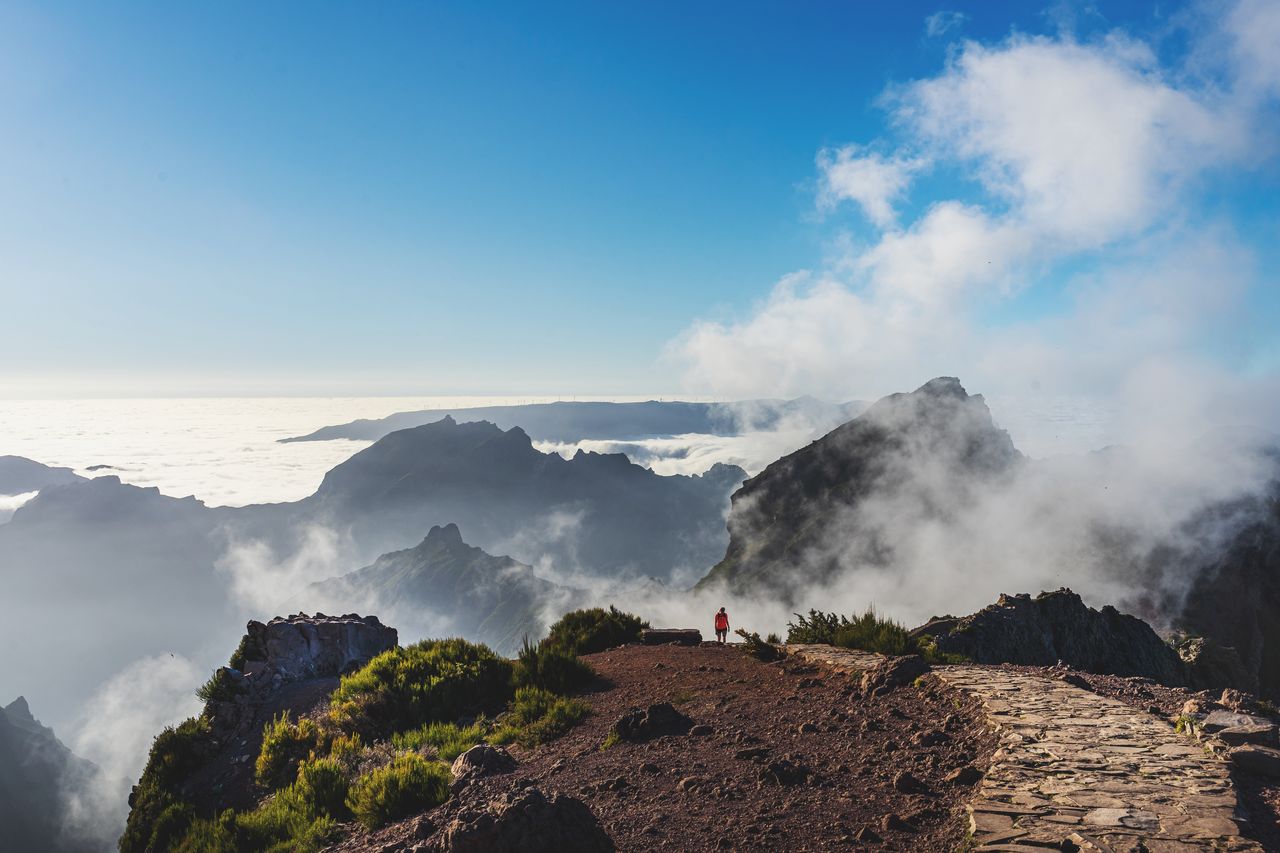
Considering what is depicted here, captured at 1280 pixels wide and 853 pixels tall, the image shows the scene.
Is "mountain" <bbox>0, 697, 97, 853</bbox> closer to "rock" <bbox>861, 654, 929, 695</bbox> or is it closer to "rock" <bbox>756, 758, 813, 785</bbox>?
"rock" <bbox>861, 654, 929, 695</bbox>

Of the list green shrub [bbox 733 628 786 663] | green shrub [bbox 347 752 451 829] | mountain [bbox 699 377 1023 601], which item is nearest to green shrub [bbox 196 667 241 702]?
green shrub [bbox 347 752 451 829]

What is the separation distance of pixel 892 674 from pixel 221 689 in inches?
580

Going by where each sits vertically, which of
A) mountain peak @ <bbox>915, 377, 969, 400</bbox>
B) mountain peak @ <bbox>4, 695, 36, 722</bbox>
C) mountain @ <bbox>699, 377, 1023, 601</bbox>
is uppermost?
mountain peak @ <bbox>915, 377, 969, 400</bbox>

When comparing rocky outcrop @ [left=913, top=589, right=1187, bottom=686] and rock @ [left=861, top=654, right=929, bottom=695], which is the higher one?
rock @ [left=861, top=654, right=929, bottom=695]

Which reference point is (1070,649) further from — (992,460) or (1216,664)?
(992,460)

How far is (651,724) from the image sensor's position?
9375 mm

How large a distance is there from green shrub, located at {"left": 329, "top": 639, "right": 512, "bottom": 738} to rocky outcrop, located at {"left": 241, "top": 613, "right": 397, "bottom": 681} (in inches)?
175

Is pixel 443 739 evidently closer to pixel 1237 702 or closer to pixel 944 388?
pixel 1237 702

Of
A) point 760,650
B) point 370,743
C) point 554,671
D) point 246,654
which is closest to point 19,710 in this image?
point 246,654

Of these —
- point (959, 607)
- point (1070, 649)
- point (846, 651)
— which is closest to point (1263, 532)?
point (959, 607)

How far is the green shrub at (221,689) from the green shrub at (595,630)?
292 inches

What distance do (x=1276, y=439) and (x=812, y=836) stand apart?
178 metres

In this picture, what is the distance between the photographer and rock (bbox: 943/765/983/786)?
6.54 meters

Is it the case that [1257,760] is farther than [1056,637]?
No
